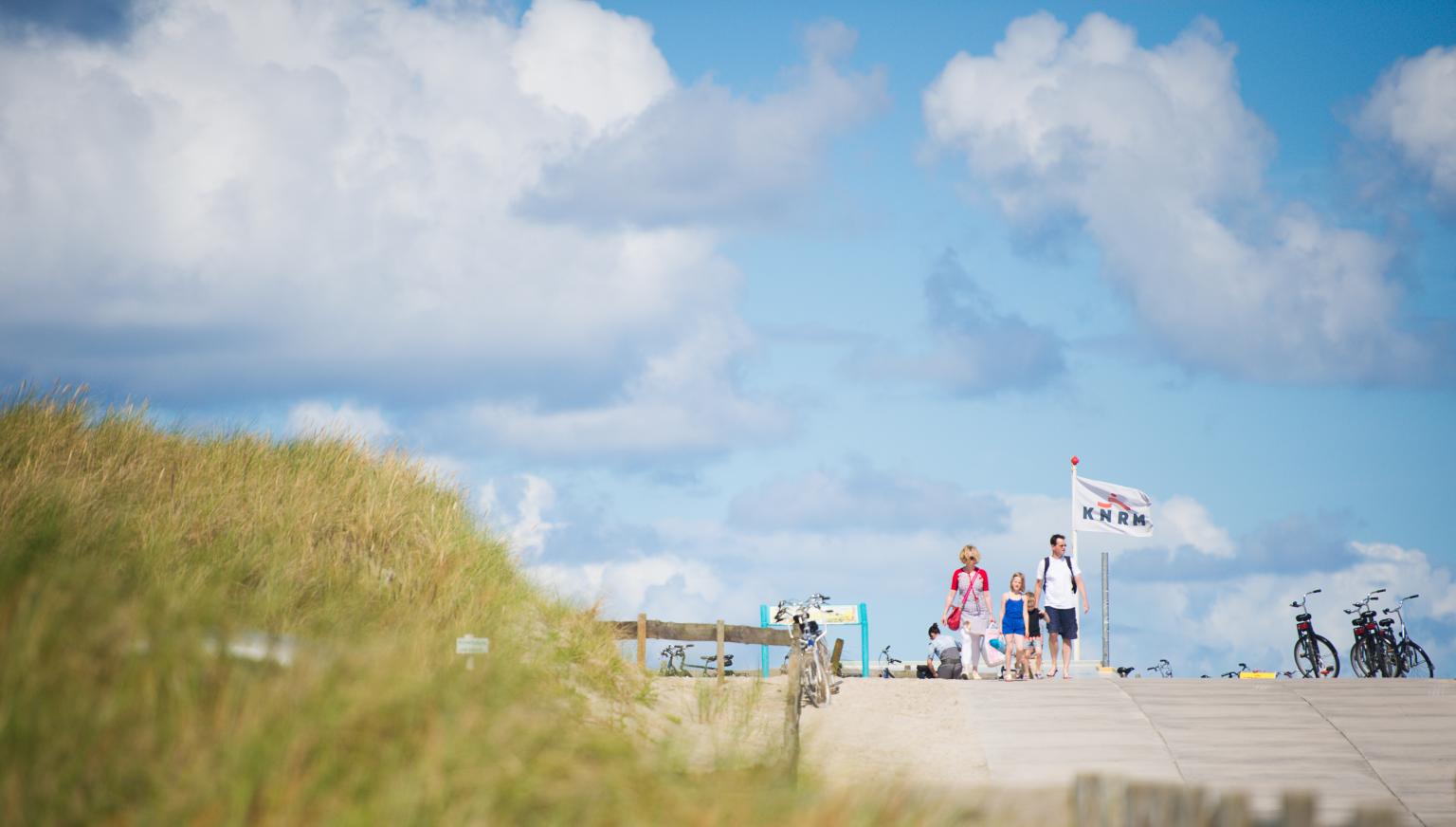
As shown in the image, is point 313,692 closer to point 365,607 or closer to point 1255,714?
point 365,607

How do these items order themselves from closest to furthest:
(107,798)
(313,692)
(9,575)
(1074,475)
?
(107,798) < (313,692) < (9,575) < (1074,475)

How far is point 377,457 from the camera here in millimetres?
18438

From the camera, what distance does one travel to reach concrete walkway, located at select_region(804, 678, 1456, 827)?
46.9ft

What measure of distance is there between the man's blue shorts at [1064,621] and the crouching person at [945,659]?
11.2 feet

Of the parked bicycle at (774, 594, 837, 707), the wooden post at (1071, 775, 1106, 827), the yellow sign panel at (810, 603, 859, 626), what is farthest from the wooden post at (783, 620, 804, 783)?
the yellow sign panel at (810, 603, 859, 626)

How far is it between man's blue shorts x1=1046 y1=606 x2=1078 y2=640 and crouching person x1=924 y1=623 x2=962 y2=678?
135 inches

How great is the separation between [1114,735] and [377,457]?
10754 millimetres

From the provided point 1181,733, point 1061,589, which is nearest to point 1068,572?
point 1061,589

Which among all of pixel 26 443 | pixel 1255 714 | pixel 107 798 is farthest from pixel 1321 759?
pixel 26 443

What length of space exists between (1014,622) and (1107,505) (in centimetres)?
829

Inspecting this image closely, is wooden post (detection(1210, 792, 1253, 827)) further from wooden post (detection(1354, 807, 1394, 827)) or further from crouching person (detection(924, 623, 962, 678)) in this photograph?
crouching person (detection(924, 623, 962, 678))

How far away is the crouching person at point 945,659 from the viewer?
22.5m

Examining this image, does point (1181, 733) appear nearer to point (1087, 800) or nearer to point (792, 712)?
point (792, 712)

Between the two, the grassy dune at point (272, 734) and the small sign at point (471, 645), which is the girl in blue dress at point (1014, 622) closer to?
the grassy dune at point (272, 734)
